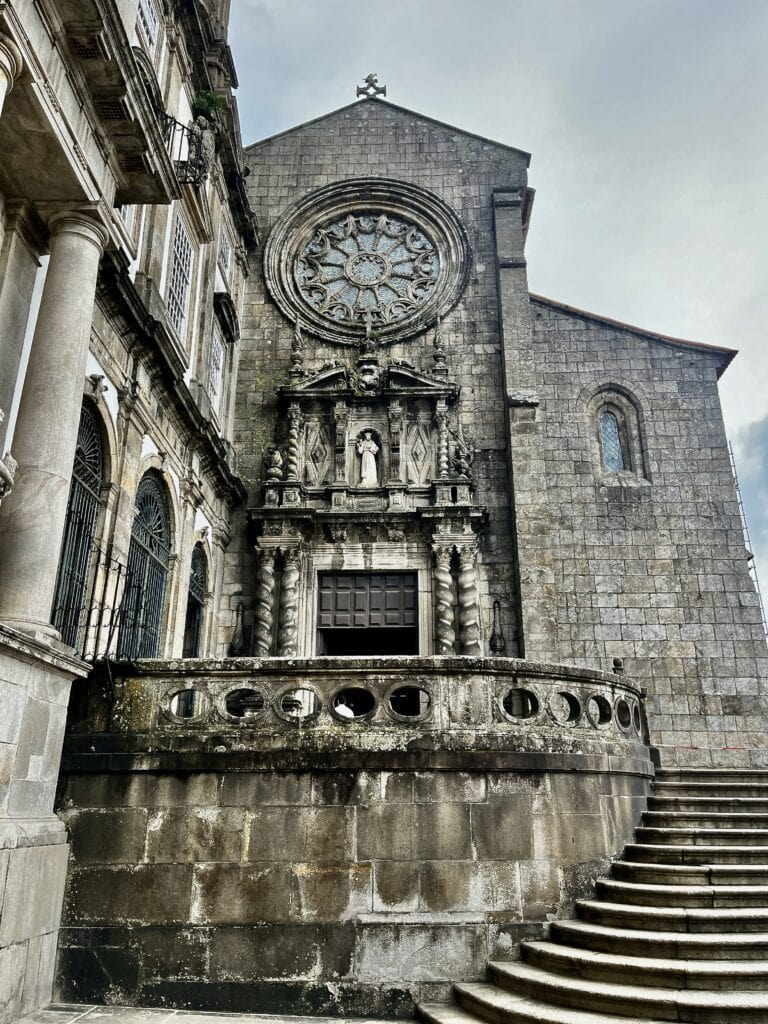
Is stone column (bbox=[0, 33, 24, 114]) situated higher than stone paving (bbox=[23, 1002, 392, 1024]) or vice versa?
stone column (bbox=[0, 33, 24, 114])

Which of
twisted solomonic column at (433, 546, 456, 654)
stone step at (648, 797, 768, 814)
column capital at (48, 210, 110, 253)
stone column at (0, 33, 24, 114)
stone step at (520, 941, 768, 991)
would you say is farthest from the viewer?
twisted solomonic column at (433, 546, 456, 654)

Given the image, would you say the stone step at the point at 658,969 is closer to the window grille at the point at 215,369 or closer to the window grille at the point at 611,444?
the window grille at the point at 611,444

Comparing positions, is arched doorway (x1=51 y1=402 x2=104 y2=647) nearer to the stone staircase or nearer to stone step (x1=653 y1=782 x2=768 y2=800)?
the stone staircase

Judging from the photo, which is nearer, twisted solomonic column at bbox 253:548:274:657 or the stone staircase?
the stone staircase

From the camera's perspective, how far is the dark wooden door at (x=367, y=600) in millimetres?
14883

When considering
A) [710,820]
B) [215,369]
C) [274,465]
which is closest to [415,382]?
[274,465]

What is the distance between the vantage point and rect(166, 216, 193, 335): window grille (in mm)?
12922

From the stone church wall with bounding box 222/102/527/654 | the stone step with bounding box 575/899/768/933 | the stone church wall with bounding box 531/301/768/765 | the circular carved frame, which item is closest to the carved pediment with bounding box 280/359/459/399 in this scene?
the stone church wall with bounding box 222/102/527/654

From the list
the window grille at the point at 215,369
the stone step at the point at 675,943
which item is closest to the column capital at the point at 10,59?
the stone step at the point at 675,943

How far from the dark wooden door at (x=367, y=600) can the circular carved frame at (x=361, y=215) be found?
5338 mm

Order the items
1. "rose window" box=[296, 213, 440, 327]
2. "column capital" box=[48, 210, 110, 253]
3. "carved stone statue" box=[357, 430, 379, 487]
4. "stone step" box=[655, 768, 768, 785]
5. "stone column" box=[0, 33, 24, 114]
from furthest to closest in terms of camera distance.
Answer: "rose window" box=[296, 213, 440, 327] < "carved stone statue" box=[357, 430, 379, 487] < "stone step" box=[655, 768, 768, 785] < "column capital" box=[48, 210, 110, 253] < "stone column" box=[0, 33, 24, 114]

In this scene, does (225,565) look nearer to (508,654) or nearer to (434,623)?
(434,623)

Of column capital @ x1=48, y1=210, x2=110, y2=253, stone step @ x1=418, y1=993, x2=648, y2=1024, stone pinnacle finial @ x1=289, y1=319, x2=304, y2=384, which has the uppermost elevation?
stone pinnacle finial @ x1=289, y1=319, x2=304, y2=384

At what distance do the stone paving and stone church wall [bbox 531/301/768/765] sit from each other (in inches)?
355
